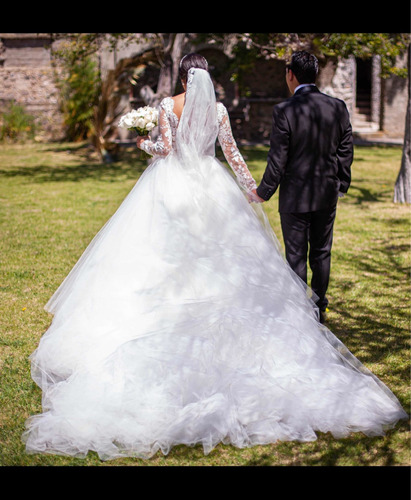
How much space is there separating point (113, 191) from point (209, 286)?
8.71 m

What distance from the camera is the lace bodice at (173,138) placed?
4.88 m

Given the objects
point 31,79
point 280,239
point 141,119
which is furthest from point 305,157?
point 31,79

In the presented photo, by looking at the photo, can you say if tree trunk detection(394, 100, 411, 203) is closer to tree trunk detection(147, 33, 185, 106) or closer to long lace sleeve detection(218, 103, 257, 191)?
tree trunk detection(147, 33, 185, 106)

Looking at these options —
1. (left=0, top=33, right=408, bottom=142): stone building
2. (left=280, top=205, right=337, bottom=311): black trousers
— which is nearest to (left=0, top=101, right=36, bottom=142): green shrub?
(left=0, top=33, right=408, bottom=142): stone building

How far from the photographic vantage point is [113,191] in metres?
12.7

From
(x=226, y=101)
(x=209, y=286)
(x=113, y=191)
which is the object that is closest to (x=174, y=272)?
(x=209, y=286)

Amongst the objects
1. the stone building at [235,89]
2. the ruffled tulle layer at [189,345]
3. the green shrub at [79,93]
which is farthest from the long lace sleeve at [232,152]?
the stone building at [235,89]

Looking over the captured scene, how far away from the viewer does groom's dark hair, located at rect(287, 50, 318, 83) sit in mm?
4836

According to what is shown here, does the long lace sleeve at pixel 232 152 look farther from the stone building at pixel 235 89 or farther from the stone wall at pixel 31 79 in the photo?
the stone wall at pixel 31 79

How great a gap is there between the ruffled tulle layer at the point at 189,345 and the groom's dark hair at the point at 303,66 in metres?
0.95

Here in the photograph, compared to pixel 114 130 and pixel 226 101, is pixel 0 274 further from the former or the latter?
pixel 226 101

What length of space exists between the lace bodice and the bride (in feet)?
0.04
